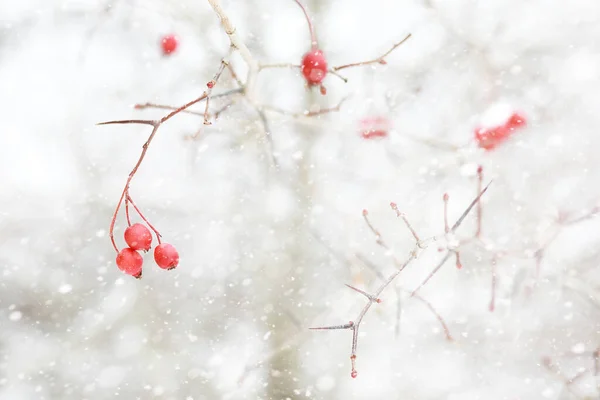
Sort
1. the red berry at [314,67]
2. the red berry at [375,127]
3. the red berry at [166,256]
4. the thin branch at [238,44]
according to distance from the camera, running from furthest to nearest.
Answer: 1. the red berry at [375,127]
2. the red berry at [314,67]
3. the red berry at [166,256]
4. the thin branch at [238,44]

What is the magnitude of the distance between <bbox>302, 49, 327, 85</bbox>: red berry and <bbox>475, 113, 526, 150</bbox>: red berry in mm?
1436

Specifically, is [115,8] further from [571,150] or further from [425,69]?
[571,150]

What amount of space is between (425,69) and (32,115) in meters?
2.97

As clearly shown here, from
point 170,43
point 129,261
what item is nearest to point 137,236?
point 129,261

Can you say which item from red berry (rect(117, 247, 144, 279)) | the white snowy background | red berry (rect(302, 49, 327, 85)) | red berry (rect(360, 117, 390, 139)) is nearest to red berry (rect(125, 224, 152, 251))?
red berry (rect(117, 247, 144, 279))

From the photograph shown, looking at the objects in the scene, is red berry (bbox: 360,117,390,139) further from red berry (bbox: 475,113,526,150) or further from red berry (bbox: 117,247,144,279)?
red berry (bbox: 117,247,144,279)

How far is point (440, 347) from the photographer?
14.0 feet

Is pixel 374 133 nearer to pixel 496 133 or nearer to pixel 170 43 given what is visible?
pixel 496 133

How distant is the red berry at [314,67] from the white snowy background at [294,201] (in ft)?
4.51

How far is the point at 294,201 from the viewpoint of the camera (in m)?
4.16

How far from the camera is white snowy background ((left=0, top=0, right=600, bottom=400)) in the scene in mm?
3855

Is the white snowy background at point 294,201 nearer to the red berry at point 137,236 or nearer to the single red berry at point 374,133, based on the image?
the single red berry at point 374,133

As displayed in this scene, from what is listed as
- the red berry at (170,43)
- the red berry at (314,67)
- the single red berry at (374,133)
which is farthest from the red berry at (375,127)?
the red berry at (314,67)

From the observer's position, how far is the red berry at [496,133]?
322 centimetres
